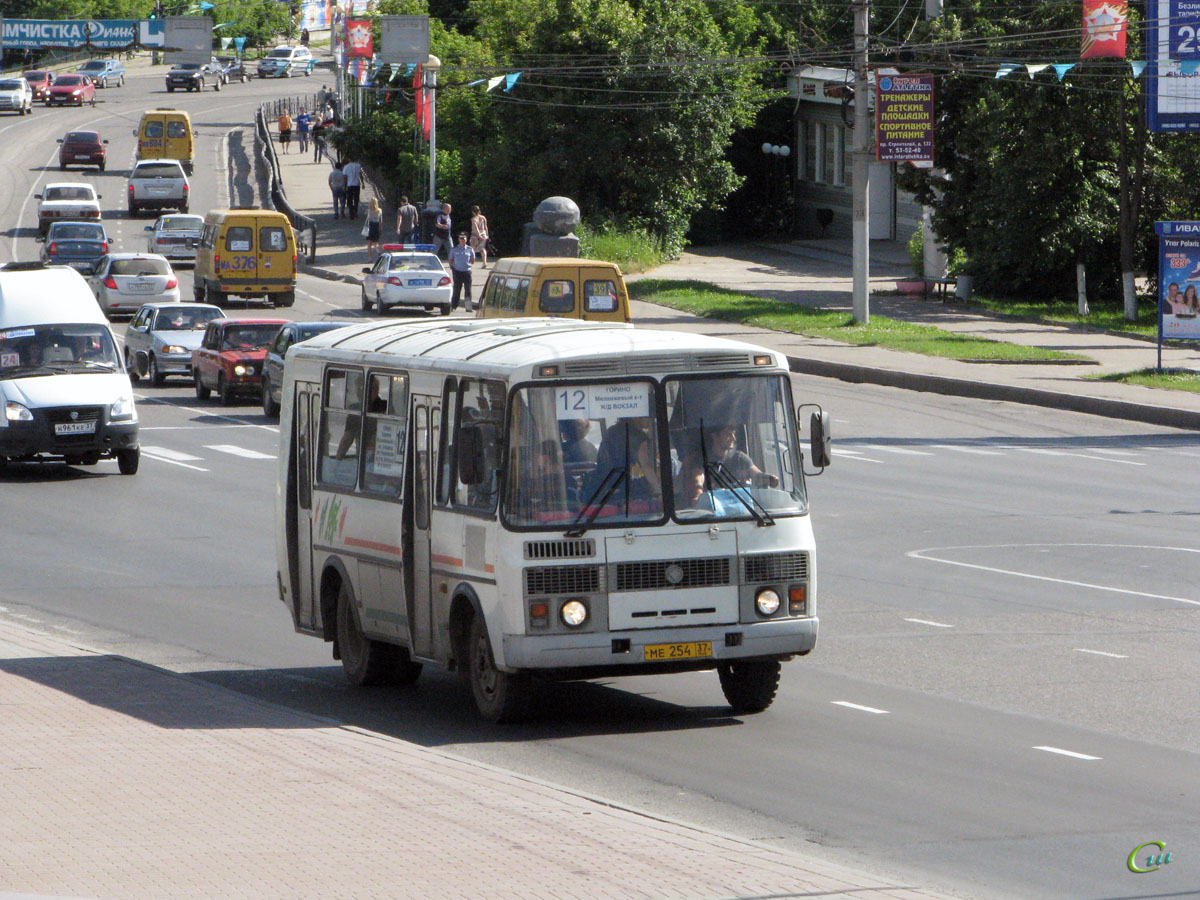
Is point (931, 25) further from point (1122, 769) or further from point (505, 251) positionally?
point (1122, 769)

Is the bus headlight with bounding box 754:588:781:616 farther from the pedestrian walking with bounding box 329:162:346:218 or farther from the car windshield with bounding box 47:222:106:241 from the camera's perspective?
the pedestrian walking with bounding box 329:162:346:218

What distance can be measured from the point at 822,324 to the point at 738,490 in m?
28.8

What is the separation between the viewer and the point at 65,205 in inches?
2394

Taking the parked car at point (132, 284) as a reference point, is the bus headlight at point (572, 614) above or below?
below

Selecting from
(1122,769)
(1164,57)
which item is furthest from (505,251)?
(1122,769)

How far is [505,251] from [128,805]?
158ft

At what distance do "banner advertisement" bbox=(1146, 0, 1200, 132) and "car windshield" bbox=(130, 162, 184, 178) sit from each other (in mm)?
40537

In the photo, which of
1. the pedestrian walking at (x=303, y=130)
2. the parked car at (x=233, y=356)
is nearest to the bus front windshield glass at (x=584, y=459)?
the parked car at (x=233, y=356)

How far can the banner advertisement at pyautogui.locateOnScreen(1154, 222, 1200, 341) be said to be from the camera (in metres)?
30.6

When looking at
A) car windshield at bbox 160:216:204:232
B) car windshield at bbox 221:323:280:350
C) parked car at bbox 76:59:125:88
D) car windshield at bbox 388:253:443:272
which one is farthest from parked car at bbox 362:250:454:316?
parked car at bbox 76:59:125:88

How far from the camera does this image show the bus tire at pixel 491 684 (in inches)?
Answer: 419

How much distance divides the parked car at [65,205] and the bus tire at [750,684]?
53.7 m

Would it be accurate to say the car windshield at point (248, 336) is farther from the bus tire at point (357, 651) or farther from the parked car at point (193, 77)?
the parked car at point (193, 77)

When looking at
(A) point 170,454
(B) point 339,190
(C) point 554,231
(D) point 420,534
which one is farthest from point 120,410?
(B) point 339,190
